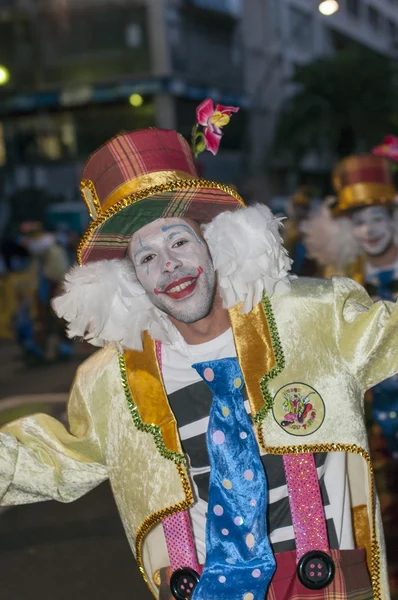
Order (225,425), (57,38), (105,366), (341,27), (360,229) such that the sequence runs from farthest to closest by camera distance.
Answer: (341,27)
(57,38)
(360,229)
(105,366)
(225,425)

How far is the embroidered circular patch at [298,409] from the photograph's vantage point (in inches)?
99.3

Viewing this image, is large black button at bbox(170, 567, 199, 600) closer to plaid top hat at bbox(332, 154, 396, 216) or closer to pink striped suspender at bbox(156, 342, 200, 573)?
pink striped suspender at bbox(156, 342, 200, 573)

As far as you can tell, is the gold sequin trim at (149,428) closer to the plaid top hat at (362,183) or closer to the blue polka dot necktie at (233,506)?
the blue polka dot necktie at (233,506)

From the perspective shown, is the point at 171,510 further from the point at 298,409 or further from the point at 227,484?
the point at 298,409

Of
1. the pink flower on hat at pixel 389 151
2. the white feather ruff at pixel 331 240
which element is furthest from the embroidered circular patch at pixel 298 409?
the pink flower on hat at pixel 389 151

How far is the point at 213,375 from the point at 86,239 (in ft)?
1.84

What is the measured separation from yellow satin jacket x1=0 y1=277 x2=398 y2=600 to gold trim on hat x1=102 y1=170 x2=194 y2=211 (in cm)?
43

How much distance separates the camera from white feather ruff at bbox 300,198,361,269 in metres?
6.03

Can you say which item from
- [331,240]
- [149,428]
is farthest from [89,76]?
[149,428]

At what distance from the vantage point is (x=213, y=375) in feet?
A: 8.45

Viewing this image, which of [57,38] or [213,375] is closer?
[213,375]

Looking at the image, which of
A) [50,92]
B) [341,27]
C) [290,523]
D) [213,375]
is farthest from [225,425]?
[341,27]

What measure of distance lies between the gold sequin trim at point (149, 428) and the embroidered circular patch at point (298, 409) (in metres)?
0.31

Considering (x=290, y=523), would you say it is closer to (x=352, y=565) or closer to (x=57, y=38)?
(x=352, y=565)
